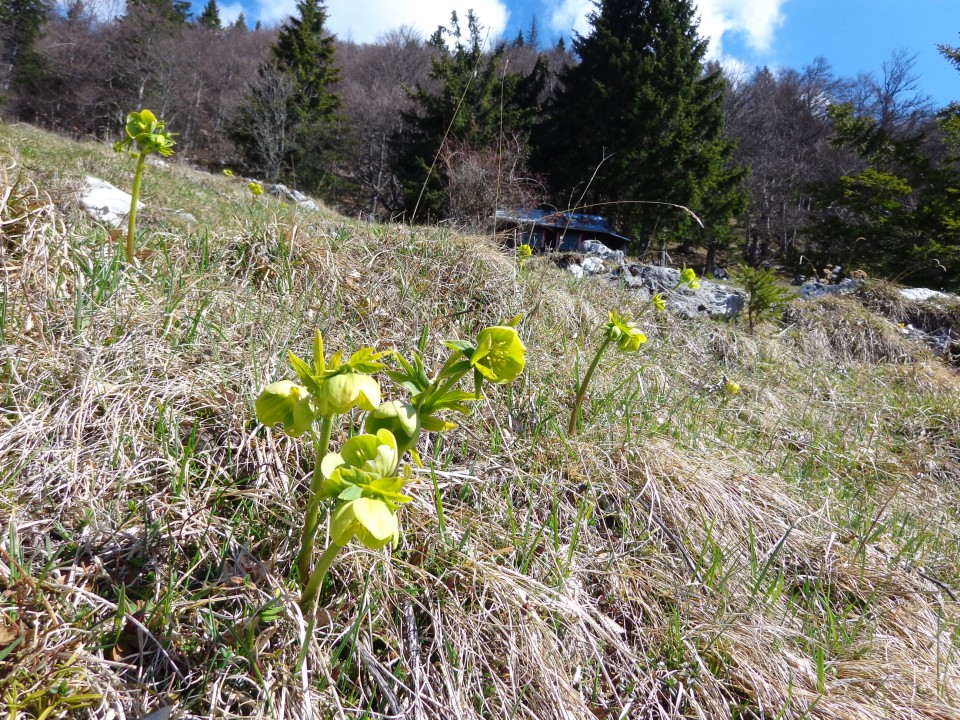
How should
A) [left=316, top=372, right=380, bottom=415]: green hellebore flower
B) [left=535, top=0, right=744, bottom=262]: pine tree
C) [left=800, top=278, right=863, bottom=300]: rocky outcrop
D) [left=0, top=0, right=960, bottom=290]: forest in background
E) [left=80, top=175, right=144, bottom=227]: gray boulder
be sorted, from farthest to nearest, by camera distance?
[left=535, top=0, right=744, bottom=262]: pine tree
[left=0, top=0, right=960, bottom=290]: forest in background
[left=800, top=278, right=863, bottom=300]: rocky outcrop
[left=80, top=175, right=144, bottom=227]: gray boulder
[left=316, top=372, right=380, bottom=415]: green hellebore flower

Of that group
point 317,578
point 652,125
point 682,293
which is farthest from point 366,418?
point 652,125

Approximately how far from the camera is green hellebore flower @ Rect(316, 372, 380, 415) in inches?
31.4

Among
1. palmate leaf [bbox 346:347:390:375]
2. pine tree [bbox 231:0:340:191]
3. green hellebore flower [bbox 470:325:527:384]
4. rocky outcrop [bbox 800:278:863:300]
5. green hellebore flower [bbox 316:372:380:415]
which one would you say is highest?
pine tree [bbox 231:0:340:191]

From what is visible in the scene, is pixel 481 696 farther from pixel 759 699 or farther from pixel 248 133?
pixel 248 133

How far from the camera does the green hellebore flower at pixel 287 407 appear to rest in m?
0.84

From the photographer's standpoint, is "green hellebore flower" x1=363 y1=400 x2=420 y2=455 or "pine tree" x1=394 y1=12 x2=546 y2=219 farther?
"pine tree" x1=394 y1=12 x2=546 y2=219

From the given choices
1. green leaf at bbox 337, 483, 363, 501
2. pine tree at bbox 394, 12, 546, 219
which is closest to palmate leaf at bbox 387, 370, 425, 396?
green leaf at bbox 337, 483, 363, 501

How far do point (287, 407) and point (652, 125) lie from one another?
1758 centimetres

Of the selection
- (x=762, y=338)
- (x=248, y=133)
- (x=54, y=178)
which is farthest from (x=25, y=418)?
(x=248, y=133)

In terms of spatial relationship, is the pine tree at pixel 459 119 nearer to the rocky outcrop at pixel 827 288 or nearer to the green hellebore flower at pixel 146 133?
the rocky outcrop at pixel 827 288

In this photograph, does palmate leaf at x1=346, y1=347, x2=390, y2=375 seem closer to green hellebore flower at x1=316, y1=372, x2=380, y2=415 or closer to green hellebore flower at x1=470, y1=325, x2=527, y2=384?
green hellebore flower at x1=316, y1=372, x2=380, y2=415

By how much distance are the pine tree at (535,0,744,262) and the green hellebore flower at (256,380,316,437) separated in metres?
16.0

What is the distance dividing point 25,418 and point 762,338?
532 cm

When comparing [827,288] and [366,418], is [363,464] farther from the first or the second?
[827,288]
